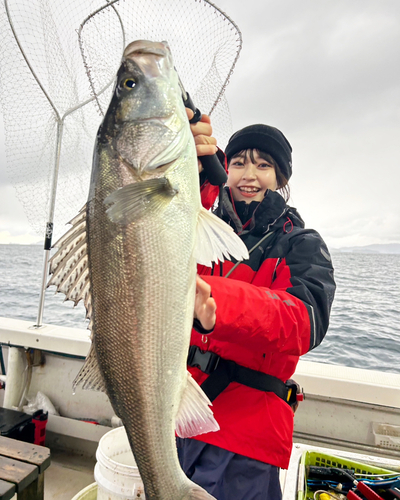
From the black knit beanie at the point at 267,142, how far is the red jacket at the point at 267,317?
33 cm

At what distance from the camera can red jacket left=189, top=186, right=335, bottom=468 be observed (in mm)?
1418

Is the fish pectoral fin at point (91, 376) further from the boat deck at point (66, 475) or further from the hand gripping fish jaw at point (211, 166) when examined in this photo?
the boat deck at point (66, 475)

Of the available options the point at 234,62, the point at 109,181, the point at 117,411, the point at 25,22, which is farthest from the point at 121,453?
the point at 25,22

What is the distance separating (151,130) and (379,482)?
2719mm

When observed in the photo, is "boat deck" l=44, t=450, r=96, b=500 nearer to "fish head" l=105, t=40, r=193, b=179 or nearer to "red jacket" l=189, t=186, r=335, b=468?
"red jacket" l=189, t=186, r=335, b=468

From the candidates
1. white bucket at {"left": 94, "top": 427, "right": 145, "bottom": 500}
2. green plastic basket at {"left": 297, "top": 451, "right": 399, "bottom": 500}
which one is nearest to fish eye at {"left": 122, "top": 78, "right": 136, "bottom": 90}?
white bucket at {"left": 94, "top": 427, "right": 145, "bottom": 500}

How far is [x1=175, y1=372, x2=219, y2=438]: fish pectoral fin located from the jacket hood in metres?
1.19

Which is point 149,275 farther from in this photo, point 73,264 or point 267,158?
point 267,158

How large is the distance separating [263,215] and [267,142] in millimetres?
551

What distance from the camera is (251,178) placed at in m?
2.38

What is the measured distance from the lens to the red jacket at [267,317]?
1.42 metres

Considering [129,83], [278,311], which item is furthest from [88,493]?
[129,83]

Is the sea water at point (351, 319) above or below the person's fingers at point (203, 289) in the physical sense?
below

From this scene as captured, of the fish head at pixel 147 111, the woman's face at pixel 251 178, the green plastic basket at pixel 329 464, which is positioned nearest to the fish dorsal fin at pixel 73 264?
the fish head at pixel 147 111
